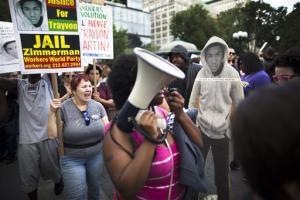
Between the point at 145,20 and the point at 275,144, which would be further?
the point at 145,20

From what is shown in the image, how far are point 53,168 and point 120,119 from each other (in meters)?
2.84

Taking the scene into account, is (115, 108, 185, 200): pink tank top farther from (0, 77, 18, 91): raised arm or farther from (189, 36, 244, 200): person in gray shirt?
(0, 77, 18, 91): raised arm

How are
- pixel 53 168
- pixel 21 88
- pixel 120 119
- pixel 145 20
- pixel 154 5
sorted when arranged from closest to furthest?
1. pixel 120 119
2. pixel 21 88
3. pixel 53 168
4. pixel 145 20
5. pixel 154 5

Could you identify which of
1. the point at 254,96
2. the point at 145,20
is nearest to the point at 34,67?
the point at 254,96

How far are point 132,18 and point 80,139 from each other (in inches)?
3359

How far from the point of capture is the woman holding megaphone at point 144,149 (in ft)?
5.19

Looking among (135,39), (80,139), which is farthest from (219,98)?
(135,39)

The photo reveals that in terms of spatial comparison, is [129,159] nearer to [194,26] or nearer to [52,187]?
[52,187]

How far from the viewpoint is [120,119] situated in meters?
1.61

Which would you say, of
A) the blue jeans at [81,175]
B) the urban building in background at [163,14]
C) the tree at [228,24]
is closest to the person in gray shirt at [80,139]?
the blue jeans at [81,175]

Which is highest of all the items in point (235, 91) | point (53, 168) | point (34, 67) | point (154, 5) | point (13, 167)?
point (154, 5)

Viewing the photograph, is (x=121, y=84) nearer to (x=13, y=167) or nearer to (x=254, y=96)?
(x=254, y=96)

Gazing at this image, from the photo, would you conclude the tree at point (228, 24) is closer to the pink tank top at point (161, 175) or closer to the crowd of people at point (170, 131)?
the crowd of people at point (170, 131)

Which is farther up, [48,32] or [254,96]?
[48,32]
